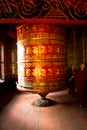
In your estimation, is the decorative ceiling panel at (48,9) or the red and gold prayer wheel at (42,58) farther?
the red and gold prayer wheel at (42,58)

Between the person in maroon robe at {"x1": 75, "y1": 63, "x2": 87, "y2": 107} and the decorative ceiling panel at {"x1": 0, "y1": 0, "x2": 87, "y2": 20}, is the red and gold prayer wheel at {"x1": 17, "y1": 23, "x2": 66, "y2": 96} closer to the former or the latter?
the person in maroon robe at {"x1": 75, "y1": 63, "x2": 87, "y2": 107}

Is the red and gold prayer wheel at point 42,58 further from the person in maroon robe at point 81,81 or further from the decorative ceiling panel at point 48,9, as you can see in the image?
the decorative ceiling panel at point 48,9

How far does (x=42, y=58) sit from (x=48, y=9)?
2.23 m

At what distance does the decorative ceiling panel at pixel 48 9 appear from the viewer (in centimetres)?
222

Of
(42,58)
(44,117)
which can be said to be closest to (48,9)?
(42,58)

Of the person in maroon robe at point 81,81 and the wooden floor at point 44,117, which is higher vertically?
the person in maroon robe at point 81,81

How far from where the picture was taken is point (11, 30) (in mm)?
5832

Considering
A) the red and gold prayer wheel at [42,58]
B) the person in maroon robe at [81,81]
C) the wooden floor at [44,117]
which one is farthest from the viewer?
the person in maroon robe at [81,81]

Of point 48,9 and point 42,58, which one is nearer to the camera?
point 48,9

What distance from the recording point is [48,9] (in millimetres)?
2271

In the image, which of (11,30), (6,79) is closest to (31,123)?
(11,30)

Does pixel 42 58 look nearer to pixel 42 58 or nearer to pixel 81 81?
pixel 42 58

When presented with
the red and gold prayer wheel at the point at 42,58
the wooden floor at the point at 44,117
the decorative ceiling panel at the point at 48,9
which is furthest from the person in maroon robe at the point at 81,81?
the decorative ceiling panel at the point at 48,9

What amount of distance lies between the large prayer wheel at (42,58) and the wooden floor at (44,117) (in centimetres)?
51
